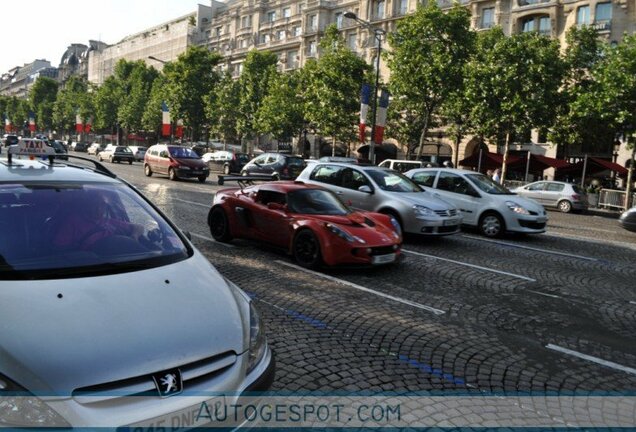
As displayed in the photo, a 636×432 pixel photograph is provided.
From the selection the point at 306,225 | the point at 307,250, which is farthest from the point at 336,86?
the point at 307,250

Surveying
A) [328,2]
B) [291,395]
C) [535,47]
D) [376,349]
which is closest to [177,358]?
[291,395]

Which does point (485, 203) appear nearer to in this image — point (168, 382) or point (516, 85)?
point (168, 382)

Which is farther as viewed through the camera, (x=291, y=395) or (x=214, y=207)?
(x=214, y=207)

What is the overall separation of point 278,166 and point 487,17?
29.8 metres

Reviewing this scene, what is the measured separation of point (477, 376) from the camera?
4.29m

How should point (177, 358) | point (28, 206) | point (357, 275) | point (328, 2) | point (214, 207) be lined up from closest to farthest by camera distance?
point (177, 358) < point (28, 206) < point (357, 275) < point (214, 207) < point (328, 2)

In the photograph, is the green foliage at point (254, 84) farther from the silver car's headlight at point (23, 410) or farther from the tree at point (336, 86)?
the silver car's headlight at point (23, 410)

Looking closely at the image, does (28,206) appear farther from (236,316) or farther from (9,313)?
(236,316)

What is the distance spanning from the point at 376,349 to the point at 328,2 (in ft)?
197

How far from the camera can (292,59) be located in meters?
65.3

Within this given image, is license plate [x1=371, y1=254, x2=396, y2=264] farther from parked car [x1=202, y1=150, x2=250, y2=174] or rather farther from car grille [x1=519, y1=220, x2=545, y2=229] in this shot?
parked car [x1=202, y1=150, x2=250, y2=174]

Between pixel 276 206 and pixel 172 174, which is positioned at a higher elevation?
pixel 276 206

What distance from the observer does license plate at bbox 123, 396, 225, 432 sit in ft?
7.13

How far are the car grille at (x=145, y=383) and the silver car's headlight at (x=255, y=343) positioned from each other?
172 millimetres
